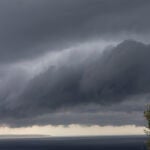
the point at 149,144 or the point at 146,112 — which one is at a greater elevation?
the point at 146,112

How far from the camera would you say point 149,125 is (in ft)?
191

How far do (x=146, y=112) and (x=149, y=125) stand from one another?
2226 millimetres

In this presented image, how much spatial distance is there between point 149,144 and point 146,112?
195 inches

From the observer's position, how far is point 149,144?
57844 mm

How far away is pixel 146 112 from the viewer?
57.5 meters

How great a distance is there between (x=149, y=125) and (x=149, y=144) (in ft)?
9.44
